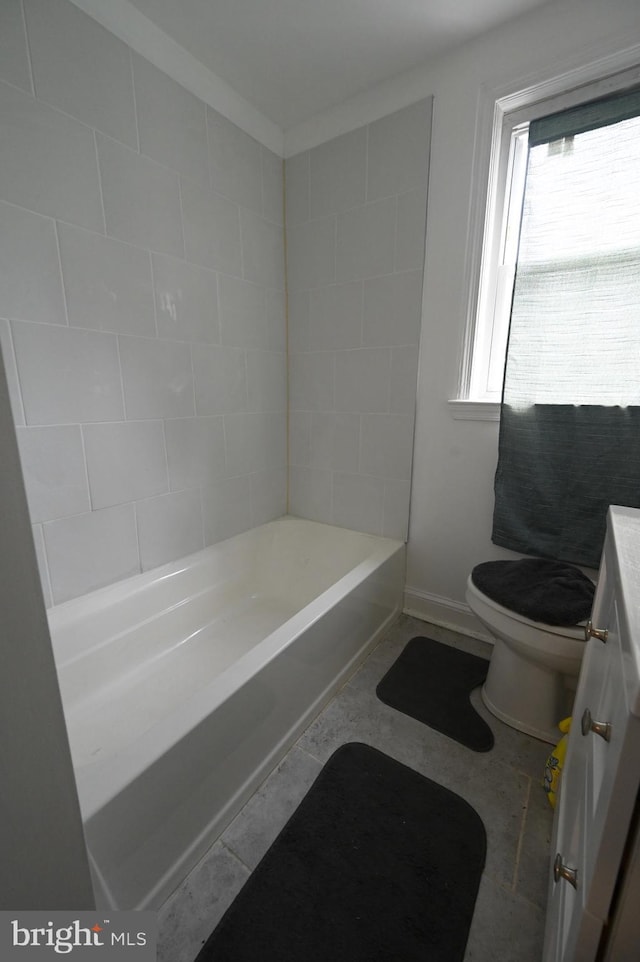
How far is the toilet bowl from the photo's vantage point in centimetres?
112

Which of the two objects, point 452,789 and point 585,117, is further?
point 585,117

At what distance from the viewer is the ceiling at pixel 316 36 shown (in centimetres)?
126

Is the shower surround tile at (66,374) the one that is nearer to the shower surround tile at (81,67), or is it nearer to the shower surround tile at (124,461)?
the shower surround tile at (124,461)

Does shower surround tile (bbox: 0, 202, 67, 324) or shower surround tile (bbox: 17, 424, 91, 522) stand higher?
shower surround tile (bbox: 0, 202, 67, 324)

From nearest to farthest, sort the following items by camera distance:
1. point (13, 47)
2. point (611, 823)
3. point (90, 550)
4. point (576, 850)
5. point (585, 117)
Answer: point (611, 823) → point (576, 850) → point (13, 47) → point (585, 117) → point (90, 550)

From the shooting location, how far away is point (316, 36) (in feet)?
4.46

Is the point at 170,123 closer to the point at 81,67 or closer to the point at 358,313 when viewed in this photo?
the point at 81,67

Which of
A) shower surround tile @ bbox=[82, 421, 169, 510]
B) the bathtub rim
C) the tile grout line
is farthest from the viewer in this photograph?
shower surround tile @ bbox=[82, 421, 169, 510]

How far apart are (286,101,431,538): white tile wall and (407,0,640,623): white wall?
0.20ft

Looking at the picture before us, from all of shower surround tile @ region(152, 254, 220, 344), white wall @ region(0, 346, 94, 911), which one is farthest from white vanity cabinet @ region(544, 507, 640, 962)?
shower surround tile @ region(152, 254, 220, 344)

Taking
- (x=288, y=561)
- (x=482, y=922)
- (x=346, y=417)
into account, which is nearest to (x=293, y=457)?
(x=346, y=417)

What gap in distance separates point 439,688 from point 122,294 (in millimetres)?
1867

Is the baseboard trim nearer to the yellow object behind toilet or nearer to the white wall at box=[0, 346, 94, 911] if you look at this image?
the yellow object behind toilet

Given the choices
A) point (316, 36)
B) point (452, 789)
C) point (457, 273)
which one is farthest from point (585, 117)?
point (452, 789)
